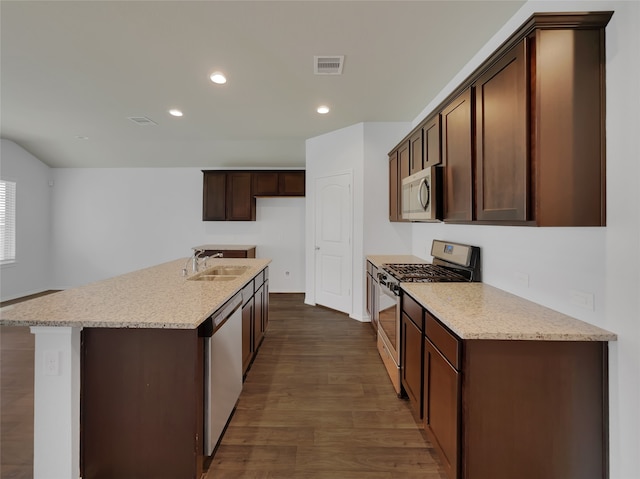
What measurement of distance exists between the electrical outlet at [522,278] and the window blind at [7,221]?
7.52 m

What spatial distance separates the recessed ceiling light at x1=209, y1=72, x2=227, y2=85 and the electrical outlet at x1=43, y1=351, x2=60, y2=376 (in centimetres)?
262

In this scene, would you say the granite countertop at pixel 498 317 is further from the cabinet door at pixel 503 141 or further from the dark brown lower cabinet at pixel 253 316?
the dark brown lower cabinet at pixel 253 316

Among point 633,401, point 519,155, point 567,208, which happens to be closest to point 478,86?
point 519,155

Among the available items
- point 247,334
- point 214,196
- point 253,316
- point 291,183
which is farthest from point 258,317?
point 214,196

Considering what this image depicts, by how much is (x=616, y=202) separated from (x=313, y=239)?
3.81 metres

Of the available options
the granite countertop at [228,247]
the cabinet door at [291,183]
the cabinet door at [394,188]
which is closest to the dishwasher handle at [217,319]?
the cabinet door at [394,188]

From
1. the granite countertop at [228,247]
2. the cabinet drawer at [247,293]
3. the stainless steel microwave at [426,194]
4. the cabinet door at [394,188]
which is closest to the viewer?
the stainless steel microwave at [426,194]

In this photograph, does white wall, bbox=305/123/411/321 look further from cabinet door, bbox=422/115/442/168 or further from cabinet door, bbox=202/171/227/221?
cabinet door, bbox=202/171/227/221

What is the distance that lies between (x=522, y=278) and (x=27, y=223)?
7833 millimetres

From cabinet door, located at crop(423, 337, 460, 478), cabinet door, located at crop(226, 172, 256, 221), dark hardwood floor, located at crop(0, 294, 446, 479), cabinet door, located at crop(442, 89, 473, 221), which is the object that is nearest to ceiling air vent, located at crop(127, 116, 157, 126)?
cabinet door, located at crop(226, 172, 256, 221)

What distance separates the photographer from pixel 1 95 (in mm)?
3479

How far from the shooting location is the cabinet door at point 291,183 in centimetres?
550

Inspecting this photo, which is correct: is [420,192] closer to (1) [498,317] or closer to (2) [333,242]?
(1) [498,317]

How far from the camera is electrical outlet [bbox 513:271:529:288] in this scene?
5.98 feet
